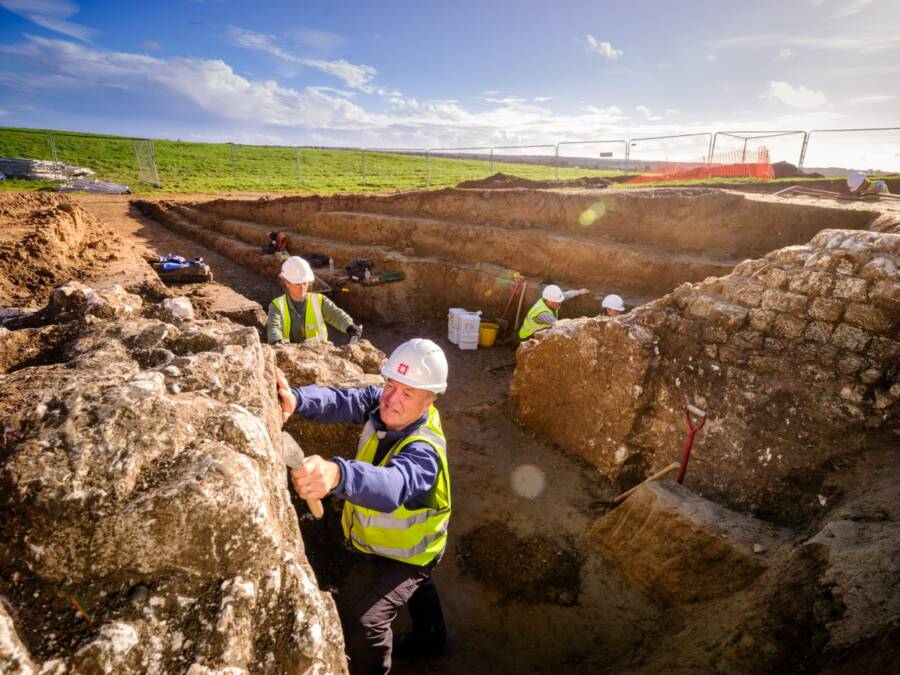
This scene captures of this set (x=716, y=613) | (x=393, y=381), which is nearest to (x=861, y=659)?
(x=716, y=613)

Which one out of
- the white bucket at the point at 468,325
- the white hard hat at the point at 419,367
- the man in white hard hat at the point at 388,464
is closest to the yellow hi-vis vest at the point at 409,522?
the man in white hard hat at the point at 388,464

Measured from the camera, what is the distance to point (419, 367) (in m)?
3.03

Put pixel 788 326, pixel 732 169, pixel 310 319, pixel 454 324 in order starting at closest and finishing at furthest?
pixel 788 326
pixel 310 319
pixel 454 324
pixel 732 169

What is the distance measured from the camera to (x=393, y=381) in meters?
3.06

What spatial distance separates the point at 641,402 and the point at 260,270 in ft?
40.6

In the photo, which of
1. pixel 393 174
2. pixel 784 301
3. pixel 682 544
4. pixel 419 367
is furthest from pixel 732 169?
pixel 393 174

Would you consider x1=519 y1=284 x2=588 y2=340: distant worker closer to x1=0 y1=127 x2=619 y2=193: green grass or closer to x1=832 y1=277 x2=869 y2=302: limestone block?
x1=832 y1=277 x2=869 y2=302: limestone block

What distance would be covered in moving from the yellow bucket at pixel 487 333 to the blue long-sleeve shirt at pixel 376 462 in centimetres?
715

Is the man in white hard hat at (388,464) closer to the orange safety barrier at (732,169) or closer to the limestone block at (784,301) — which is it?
the limestone block at (784,301)

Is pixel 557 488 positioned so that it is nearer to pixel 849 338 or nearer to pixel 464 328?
pixel 849 338

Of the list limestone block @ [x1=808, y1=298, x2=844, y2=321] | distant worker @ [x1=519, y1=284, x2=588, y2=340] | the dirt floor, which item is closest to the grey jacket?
the dirt floor

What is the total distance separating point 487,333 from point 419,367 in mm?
7552

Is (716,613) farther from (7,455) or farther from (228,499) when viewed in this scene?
(7,455)

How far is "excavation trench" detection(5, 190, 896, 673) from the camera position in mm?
3658
